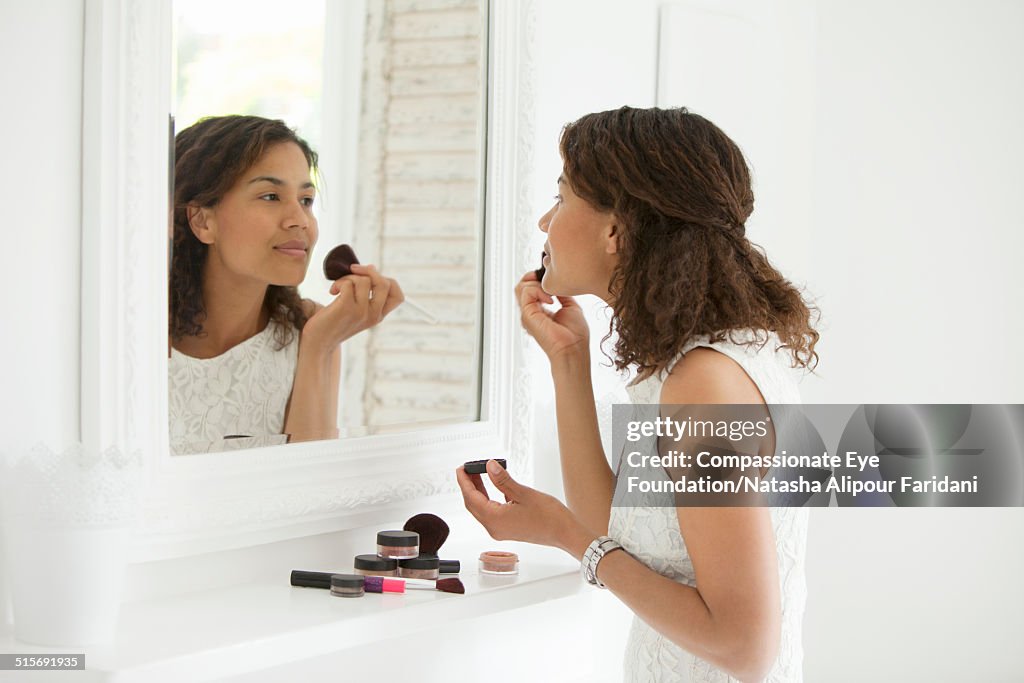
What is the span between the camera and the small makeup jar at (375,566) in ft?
3.75

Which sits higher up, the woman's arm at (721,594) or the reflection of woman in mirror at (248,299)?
the reflection of woman in mirror at (248,299)

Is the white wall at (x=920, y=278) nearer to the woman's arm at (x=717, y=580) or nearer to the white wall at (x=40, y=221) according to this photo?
the woman's arm at (x=717, y=580)

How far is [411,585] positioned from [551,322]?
395 mm

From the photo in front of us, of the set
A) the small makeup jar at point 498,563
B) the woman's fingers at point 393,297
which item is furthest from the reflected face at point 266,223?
the small makeup jar at point 498,563

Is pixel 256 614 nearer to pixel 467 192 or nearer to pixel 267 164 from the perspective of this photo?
pixel 267 164

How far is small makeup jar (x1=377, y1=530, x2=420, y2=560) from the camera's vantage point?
1.17 meters

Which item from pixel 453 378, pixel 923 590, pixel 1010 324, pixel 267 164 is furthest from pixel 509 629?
pixel 1010 324

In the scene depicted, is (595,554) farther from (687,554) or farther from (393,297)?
(393,297)

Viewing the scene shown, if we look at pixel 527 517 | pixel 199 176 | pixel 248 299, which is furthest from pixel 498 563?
pixel 199 176

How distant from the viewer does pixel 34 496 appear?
0.86m

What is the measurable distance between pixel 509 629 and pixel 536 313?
0.44 metres

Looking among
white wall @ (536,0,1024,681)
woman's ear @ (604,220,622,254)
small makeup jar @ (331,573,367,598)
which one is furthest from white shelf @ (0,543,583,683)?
white wall @ (536,0,1024,681)

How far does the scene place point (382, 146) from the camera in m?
1.23

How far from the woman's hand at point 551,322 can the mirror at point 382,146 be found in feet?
0.21
